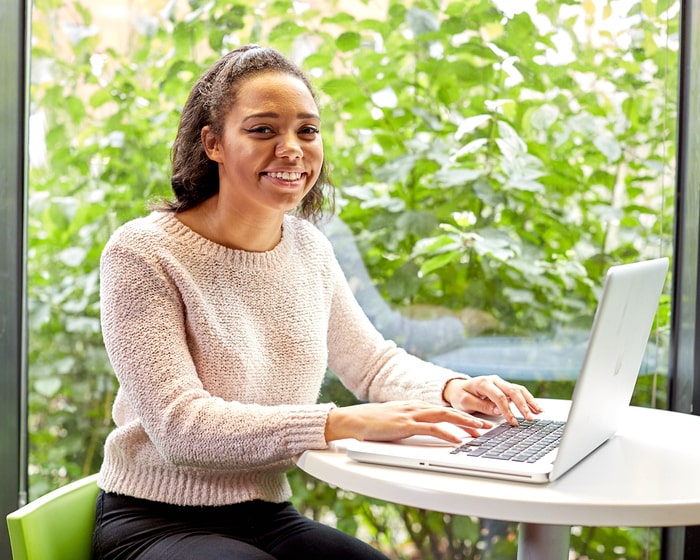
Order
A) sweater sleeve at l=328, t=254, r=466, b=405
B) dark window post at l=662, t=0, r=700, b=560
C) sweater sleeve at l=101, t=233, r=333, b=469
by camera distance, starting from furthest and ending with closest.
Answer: dark window post at l=662, t=0, r=700, b=560
sweater sleeve at l=328, t=254, r=466, b=405
sweater sleeve at l=101, t=233, r=333, b=469

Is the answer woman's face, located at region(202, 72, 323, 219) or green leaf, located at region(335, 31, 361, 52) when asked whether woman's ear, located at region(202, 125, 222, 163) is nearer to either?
woman's face, located at region(202, 72, 323, 219)

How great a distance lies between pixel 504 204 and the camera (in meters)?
2.54

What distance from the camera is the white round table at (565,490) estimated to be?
1.21m

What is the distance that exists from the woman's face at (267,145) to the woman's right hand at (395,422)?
0.48 metres

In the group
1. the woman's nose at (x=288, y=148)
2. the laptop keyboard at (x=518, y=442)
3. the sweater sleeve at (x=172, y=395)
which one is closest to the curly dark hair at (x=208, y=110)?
the woman's nose at (x=288, y=148)

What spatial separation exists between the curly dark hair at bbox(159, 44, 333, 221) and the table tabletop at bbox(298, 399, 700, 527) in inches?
26.0

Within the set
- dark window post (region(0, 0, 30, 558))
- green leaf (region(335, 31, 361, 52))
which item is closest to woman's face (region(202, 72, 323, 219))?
green leaf (region(335, 31, 361, 52))

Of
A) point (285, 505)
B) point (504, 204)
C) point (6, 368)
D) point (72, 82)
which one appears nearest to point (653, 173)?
point (504, 204)

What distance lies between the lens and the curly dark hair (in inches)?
72.0

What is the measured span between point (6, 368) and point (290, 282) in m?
1.12

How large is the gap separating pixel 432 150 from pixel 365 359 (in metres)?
0.77

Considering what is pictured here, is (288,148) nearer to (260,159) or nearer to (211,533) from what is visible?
(260,159)

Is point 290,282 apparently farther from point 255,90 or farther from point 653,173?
point 653,173

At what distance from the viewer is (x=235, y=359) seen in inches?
67.9
